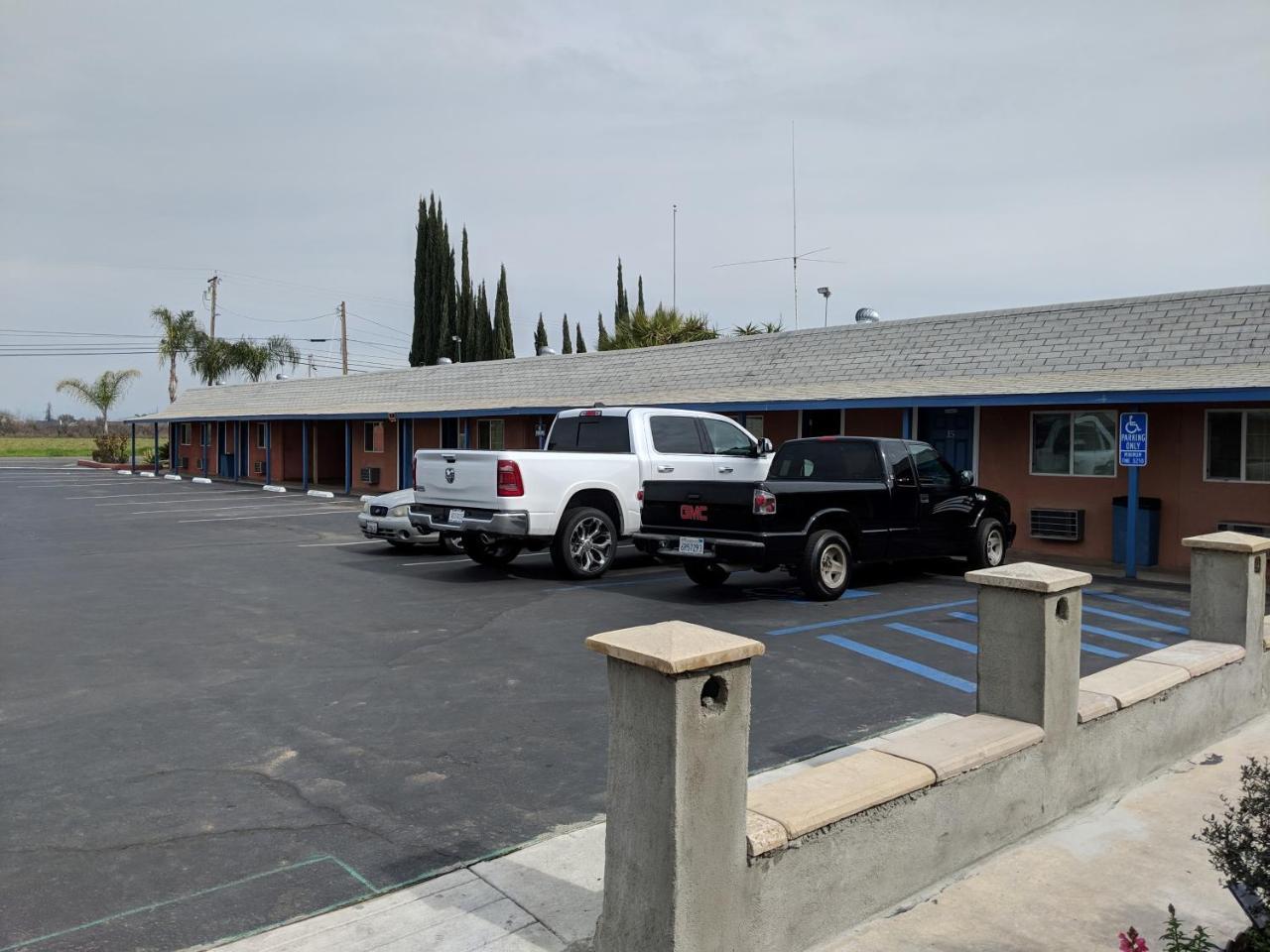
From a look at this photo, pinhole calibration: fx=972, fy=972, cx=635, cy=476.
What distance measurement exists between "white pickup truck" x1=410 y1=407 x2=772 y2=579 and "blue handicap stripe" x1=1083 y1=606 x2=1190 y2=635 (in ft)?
16.1

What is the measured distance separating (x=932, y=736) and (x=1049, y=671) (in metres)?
0.68

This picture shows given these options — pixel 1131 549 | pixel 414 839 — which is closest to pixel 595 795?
pixel 414 839

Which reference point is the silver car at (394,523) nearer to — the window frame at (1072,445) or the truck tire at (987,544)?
the truck tire at (987,544)

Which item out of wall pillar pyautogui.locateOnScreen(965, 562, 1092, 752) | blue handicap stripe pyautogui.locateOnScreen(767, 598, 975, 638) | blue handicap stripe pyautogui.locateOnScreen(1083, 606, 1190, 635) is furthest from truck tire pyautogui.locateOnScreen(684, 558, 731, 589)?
wall pillar pyautogui.locateOnScreen(965, 562, 1092, 752)

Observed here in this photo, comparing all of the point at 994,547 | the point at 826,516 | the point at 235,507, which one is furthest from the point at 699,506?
the point at 235,507

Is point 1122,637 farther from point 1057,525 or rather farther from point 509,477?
point 509,477

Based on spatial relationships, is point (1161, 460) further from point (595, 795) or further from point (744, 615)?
point (595, 795)

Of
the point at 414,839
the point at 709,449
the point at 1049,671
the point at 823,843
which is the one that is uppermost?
the point at 709,449

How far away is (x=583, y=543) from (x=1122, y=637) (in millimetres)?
6315

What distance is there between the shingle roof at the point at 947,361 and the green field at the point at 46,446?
2385 inches

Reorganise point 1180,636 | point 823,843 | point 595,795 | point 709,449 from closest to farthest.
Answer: point 823,843
point 595,795
point 1180,636
point 709,449

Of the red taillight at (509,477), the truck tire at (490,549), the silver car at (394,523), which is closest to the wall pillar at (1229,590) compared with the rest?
the red taillight at (509,477)

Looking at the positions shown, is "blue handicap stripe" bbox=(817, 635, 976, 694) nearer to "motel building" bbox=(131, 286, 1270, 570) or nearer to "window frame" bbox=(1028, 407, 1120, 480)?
"motel building" bbox=(131, 286, 1270, 570)

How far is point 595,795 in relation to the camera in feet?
16.8
